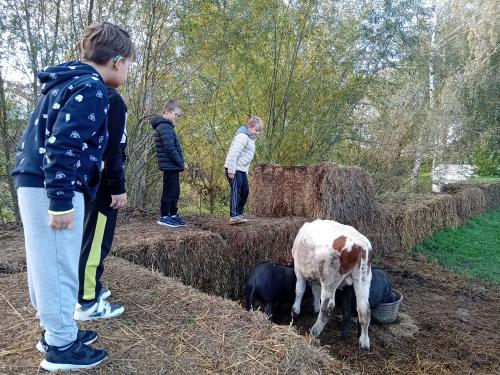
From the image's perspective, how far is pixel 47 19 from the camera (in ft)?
19.8

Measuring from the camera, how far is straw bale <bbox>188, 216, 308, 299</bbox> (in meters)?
5.36

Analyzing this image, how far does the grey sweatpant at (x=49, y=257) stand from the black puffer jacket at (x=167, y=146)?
3302 mm

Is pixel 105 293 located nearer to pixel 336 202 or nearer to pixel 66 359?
pixel 66 359

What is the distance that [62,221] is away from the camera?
1.75m

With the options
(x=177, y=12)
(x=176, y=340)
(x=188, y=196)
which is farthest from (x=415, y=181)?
(x=176, y=340)

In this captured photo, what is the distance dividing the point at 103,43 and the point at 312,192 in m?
5.12

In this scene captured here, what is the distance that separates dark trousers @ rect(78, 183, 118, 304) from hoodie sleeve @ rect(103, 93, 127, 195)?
0.35 feet

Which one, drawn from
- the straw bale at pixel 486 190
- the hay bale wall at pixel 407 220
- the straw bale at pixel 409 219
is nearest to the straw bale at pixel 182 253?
the hay bale wall at pixel 407 220

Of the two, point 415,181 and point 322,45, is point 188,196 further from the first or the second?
point 415,181

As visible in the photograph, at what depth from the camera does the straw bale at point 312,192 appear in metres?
6.68

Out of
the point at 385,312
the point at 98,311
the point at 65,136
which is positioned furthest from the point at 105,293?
the point at 385,312

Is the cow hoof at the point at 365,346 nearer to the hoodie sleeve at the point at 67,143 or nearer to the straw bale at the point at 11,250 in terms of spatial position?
the straw bale at the point at 11,250

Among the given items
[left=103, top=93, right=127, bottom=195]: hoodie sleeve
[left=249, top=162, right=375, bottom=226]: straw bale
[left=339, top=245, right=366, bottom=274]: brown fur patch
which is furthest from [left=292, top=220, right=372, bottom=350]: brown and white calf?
[left=103, top=93, right=127, bottom=195]: hoodie sleeve

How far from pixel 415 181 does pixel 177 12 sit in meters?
10.1
